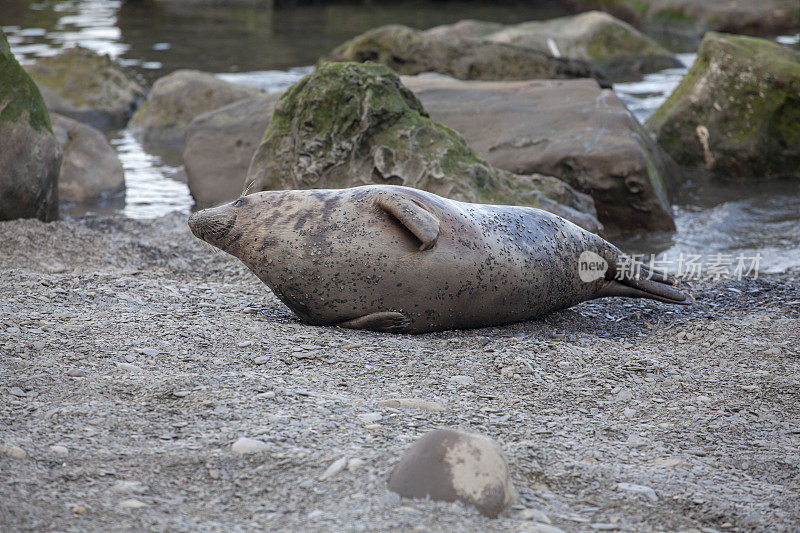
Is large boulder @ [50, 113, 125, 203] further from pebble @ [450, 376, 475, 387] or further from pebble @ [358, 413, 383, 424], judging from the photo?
pebble @ [358, 413, 383, 424]

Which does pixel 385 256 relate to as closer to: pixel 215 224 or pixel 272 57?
pixel 215 224

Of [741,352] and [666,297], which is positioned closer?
[741,352]

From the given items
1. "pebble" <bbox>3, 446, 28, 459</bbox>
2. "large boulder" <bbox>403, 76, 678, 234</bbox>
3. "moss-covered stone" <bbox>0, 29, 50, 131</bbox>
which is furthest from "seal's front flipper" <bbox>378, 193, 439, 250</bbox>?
"large boulder" <bbox>403, 76, 678, 234</bbox>

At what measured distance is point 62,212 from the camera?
7312 millimetres

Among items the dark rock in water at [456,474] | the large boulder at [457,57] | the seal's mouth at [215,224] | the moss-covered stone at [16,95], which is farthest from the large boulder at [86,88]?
the dark rock in water at [456,474]

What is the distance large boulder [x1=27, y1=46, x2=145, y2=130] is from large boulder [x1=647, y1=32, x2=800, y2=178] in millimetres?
7138

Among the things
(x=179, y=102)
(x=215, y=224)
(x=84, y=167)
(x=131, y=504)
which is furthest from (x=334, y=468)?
(x=179, y=102)

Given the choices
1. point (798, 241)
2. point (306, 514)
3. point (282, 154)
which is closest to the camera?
point (306, 514)

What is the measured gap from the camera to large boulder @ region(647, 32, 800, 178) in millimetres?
8398

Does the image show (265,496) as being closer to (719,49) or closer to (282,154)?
(282,154)

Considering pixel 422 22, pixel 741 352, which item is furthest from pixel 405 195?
pixel 422 22

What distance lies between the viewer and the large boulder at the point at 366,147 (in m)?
5.76

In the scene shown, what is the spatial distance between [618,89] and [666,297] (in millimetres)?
8547

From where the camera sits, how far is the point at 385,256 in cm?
380
